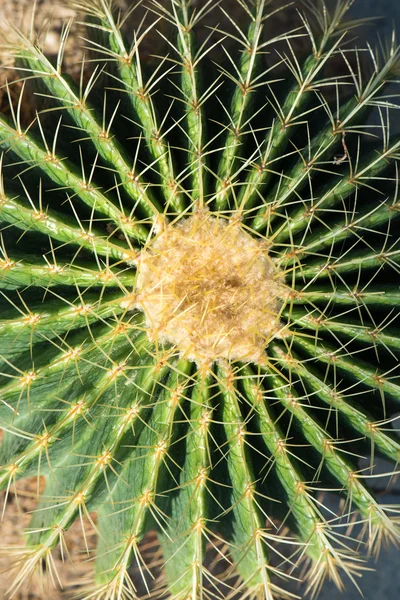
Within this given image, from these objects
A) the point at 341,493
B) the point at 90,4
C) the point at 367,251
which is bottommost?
the point at 341,493

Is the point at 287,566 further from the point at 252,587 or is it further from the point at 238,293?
the point at 238,293

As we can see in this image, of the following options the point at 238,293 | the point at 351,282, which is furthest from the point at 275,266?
the point at 351,282

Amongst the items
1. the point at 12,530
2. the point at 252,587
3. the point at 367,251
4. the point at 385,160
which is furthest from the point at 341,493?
the point at 12,530

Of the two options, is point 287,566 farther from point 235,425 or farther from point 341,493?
point 235,425

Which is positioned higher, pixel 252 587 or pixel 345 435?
pixel 345 435

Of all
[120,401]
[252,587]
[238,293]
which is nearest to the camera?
[238,293]

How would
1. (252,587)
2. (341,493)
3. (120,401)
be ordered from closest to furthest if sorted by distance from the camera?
(120,401) < (252,587) < (341,493)

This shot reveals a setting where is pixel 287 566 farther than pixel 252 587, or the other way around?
pixel 287 566
